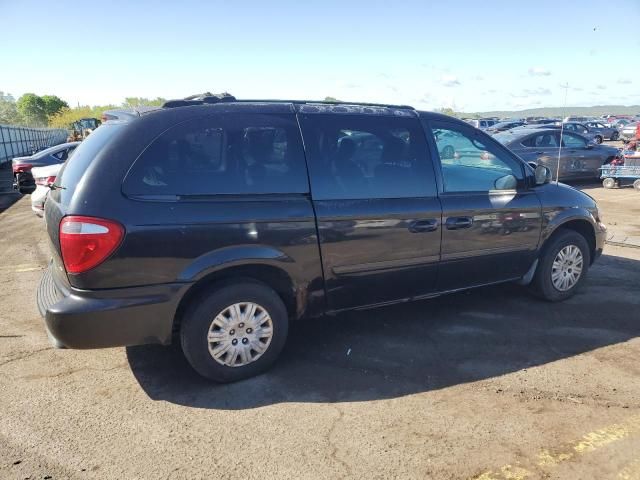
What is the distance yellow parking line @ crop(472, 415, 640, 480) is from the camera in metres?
2.61

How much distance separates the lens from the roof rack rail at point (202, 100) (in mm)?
3529

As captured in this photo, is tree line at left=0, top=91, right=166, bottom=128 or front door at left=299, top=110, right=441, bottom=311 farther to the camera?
tree line at left=0, top=91, right=166, bottom=128

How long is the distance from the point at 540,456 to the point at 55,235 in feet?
10.6

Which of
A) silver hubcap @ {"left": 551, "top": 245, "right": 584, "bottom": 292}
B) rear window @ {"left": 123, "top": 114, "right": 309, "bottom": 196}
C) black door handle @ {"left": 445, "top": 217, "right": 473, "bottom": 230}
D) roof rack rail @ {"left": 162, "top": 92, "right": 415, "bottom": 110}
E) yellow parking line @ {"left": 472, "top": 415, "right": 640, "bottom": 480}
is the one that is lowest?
yellow parking line @ {"left": 472, "top": 415, "right": 640, "bottom": 480}

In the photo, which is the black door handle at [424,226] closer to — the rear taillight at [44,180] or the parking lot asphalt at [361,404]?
the parking lot asphalt at [361,404]

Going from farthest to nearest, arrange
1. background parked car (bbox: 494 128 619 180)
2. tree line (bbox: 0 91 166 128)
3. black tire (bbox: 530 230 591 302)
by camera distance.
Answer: tree line (bbox: 0 91 166 128)
background parked car (bbox: 494 128 619 180)
black tire (bbox: 530 230 591 302)

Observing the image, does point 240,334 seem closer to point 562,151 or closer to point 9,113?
point 562,151

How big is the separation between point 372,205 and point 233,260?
118 centimetres

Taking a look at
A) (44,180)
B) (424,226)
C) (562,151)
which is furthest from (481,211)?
(562,151)

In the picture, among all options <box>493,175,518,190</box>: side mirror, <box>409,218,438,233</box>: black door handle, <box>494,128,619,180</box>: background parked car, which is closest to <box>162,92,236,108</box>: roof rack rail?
<box>409,218,438,233</box>: black door handle

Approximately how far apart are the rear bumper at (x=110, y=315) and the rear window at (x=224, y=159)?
2.14 feet

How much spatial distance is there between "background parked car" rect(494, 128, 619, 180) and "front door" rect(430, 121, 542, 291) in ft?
27.2

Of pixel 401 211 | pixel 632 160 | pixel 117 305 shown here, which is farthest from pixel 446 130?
pixel 632 160

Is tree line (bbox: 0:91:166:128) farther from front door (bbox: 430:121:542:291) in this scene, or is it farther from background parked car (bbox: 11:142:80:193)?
front door (bbox: 430:121:542:291)
